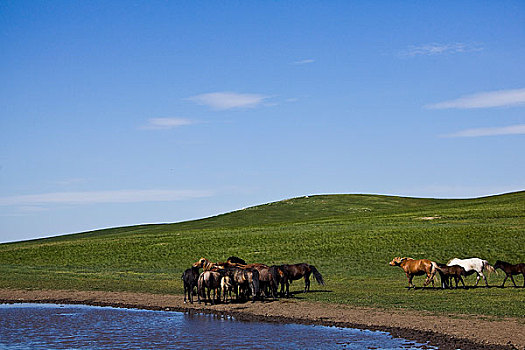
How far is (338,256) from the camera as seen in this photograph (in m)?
50.3

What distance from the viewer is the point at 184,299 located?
28.9 m

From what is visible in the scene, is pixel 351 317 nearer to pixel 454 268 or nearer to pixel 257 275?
pixel 257 275

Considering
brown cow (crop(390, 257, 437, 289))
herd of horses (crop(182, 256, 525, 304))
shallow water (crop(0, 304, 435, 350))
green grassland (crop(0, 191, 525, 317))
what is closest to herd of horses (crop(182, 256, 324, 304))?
herd of horses (crop(182, 256, 525, 304))

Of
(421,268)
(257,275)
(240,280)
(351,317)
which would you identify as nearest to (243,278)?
(240,280)

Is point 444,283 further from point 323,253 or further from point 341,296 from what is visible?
point 323,253

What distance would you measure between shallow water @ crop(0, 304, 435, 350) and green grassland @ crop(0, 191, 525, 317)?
5851mm

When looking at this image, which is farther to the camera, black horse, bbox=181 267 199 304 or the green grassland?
black horse, bbox=181 267 199 304

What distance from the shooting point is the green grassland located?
2909 cm

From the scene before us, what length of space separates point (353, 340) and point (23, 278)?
95.9 feet

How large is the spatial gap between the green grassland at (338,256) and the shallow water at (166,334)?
5851 mm

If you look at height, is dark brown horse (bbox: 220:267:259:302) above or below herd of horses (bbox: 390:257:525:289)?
above

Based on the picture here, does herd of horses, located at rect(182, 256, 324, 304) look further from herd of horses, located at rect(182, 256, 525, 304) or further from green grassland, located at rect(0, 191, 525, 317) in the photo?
green grassland, located at rect(0, 191, 525, 317)

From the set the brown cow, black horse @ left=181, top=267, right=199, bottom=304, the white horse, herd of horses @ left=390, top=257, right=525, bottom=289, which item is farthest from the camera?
the white horse

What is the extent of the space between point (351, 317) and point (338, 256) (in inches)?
1064
